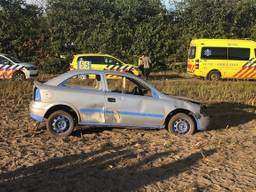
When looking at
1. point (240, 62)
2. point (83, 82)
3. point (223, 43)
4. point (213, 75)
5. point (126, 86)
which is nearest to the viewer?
point (126, 86)

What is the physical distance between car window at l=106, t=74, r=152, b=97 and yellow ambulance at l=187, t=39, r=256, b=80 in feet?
47.3

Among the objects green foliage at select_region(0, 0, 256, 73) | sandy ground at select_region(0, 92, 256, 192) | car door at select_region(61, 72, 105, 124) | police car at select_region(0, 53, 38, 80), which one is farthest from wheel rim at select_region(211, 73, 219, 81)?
car door at select_region(61, 72, 105, 124)

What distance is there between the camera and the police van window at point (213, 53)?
81.2ft

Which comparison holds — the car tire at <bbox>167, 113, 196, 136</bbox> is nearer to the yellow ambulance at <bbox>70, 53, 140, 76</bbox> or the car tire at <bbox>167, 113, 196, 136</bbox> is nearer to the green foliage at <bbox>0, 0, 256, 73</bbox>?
the yellow ambulance at <bbox>70, 53, 140, 76</bbox>

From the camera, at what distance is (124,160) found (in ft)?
26.9

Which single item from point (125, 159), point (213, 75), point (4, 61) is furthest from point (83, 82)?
point (213, 75)

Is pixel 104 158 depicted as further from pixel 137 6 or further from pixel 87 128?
pixel 137 6

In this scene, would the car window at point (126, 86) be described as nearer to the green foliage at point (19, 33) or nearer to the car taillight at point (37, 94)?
the car taillight at point (37, 94)

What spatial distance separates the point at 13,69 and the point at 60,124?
14285mm

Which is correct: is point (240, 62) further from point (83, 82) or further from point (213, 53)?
point (83, 82)

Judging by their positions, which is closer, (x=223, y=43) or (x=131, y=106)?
(x=131, y=106)

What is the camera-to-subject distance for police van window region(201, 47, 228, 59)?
974 inches

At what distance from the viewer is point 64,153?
28.0 ft

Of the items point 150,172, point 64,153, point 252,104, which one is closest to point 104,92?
point 64,153
